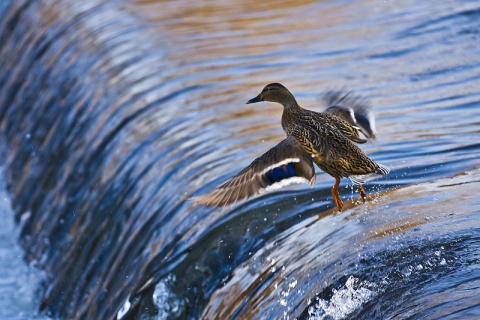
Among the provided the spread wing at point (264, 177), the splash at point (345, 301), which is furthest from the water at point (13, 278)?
the splash at point (345, 301)

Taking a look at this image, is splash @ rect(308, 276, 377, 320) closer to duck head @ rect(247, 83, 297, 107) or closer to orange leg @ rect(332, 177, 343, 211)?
orange leg @ rect(332, 177, 343, 211)

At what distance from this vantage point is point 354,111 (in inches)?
197

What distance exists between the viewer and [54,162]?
22.7 feet

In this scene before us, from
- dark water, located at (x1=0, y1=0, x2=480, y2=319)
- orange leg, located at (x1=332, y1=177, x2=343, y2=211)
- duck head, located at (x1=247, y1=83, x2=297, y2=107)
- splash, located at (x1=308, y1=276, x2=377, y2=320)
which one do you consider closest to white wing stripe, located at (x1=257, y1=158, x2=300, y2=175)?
orange leg, located at (x1=332, y1=177, x2=343, y2=211)

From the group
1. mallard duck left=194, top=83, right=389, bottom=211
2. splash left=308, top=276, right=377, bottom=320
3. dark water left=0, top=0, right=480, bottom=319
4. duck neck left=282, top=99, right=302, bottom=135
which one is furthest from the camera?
duck neck left=282, top=99, right=302, bottom=135

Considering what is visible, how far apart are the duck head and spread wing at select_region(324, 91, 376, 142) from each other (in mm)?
215

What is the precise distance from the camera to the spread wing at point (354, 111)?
484cm

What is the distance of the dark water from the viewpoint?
12.7 feet

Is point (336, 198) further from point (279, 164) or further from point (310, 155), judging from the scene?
point (279, 164)

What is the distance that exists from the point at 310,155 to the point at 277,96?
702 millimetres

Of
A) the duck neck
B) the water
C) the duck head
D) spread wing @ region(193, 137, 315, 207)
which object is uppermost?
the duck head

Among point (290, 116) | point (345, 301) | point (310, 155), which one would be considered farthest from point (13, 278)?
point (345, 301)

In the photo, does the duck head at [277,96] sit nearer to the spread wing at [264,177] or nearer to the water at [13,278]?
the spread wing at [264,177]

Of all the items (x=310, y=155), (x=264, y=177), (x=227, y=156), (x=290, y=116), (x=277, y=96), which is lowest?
(x=264, y=177)
